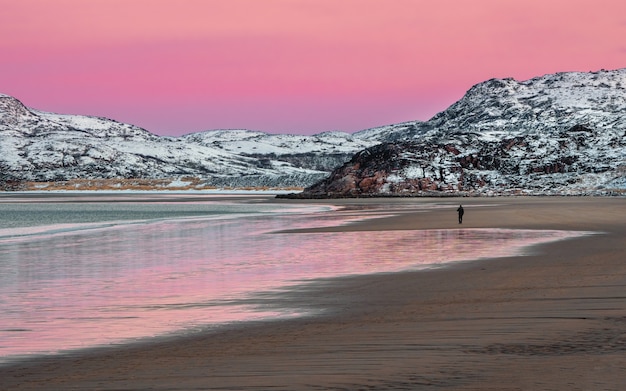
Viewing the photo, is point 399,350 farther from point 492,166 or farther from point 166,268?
point 492,166

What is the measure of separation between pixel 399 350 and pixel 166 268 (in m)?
15.5

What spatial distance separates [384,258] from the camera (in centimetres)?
2870

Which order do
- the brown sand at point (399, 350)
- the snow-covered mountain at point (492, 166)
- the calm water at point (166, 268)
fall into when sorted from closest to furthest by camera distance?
1. the brown sand at point (399, 350)
2. the calm water at point (166, 268)
3. the snow-covered mountain at point (492, 166)

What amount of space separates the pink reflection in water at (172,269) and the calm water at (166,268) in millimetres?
32

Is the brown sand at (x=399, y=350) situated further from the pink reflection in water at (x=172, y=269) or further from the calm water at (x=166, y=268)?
the pink reflection in water at (x=172, y=269)

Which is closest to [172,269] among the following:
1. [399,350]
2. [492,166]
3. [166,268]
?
[166,268]

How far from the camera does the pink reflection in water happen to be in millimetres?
15398

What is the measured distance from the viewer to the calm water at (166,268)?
50.4 feet

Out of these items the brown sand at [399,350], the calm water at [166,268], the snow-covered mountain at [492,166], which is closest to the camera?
the brown sand at [399,350]

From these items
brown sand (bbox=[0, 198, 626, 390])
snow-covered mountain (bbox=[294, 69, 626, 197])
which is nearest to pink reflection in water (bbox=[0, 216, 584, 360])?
brown sand (bbox=[0, 198, 626, 390])

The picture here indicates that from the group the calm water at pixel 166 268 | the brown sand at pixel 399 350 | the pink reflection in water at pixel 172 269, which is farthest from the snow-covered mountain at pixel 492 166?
the brown sand at pixel 399 350

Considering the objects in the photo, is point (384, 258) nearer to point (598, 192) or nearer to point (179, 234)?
point (179, 234)

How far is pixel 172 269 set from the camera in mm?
26062

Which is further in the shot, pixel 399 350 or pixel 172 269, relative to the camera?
pixel 172 269
